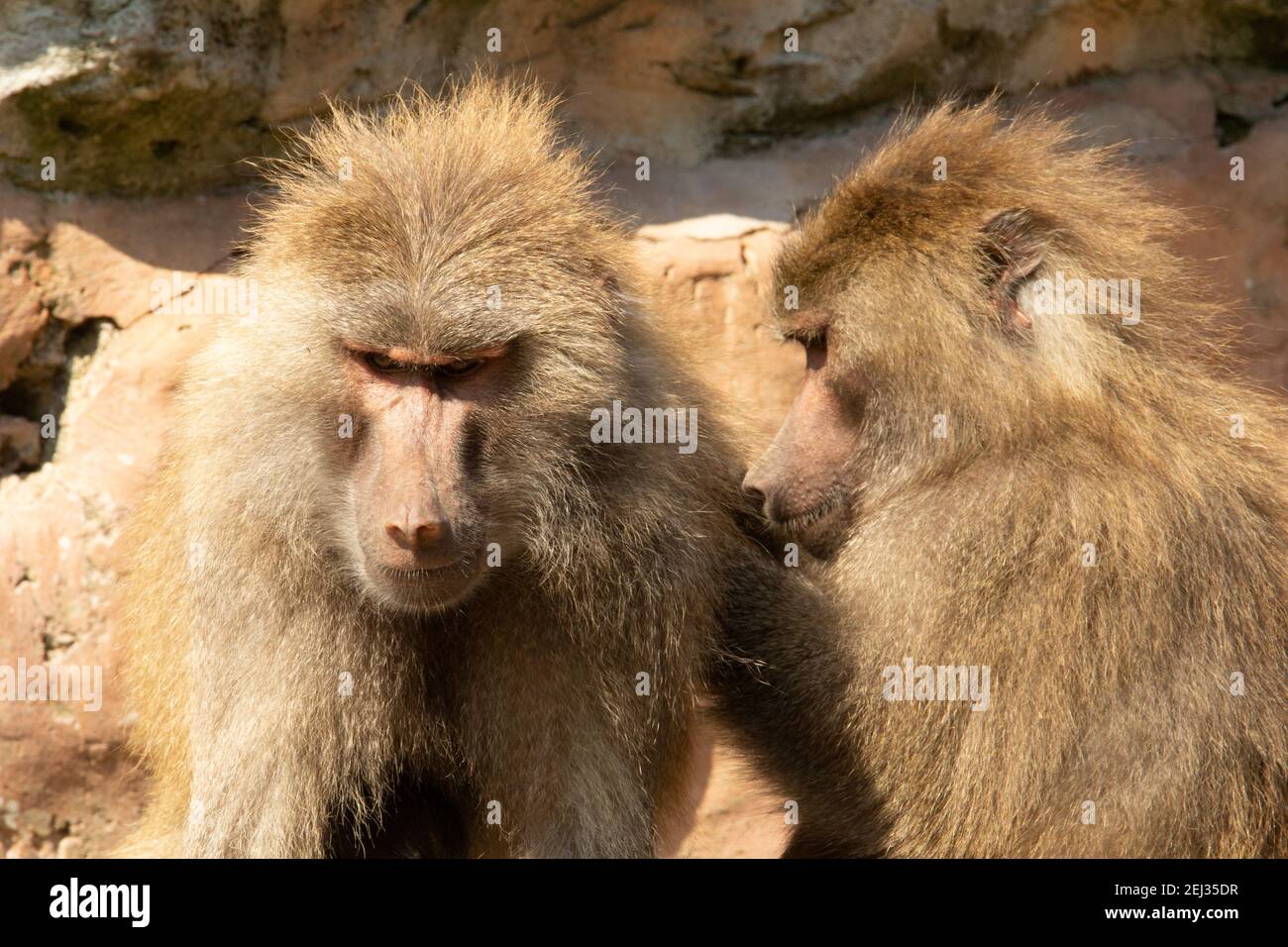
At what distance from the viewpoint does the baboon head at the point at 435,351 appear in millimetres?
3096

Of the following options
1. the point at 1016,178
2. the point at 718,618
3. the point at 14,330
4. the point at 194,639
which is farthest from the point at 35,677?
the point at 1016,178

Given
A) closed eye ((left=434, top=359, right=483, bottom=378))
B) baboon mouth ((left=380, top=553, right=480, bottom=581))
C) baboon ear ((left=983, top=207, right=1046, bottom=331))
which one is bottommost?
baboon mouth ((left=380, top=553, right=480, bottom=581))

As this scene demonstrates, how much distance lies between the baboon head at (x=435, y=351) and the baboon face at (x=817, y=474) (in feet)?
1.93

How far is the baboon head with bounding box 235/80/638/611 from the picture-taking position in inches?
122

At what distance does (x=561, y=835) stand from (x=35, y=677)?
2070mm

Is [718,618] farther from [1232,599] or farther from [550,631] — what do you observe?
[1232,599]

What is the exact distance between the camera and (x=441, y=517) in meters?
2.98

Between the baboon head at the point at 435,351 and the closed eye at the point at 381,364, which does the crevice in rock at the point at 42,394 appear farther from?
the closed eye at the point at 381,364

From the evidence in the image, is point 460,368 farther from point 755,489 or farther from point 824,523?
point 824,523

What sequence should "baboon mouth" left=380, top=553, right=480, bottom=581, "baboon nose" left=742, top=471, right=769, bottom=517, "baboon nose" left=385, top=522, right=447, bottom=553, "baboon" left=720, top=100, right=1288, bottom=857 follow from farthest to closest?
"baboon nose" left=742, top=471, right=769, bottom=517 < "baboon" left=720, top=100, right=1288, bottom=857 < "baboon mouth" left=380, top=553, right=480, bottom=581 < "baboon nose" left=385, top=522, right=447, bottom=553

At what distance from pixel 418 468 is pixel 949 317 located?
4.09 ft

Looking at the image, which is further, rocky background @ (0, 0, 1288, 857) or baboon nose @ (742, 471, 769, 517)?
rocky background @ (0, 0, 1288, 857)

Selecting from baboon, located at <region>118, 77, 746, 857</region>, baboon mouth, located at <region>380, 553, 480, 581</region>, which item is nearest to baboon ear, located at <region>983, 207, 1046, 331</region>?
baboon, located at <region>118, 77, 746, 857</region>

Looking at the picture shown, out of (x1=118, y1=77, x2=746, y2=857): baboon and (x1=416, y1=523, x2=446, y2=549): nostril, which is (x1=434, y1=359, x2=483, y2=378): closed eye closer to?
(x1=118, y1=77, x2=746, y2=857): baboon
